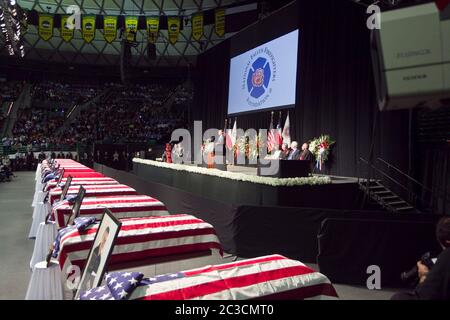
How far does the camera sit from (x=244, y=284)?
253 cm

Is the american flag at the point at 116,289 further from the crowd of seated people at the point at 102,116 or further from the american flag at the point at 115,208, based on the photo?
the crowd of seated people at the point at 102,116

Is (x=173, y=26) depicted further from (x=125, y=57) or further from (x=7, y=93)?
(x=7, y=93)

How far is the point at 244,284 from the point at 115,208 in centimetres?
403

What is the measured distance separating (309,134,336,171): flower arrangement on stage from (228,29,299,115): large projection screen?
2293 mm

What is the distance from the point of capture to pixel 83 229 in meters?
4.07

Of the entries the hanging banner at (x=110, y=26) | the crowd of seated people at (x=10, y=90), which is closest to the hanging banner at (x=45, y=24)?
the hanging banner at (x=110, y=26)

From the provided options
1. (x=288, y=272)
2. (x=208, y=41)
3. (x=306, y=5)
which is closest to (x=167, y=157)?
(x=306, y=5)

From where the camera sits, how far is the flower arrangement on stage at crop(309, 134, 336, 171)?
1258cm

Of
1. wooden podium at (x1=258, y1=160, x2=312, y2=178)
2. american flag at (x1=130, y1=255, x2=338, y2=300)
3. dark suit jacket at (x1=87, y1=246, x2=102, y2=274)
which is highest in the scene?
wooden podium at (x1=258, y1=160, x2=312, y2=178)

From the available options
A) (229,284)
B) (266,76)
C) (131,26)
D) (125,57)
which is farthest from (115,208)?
(131,26)

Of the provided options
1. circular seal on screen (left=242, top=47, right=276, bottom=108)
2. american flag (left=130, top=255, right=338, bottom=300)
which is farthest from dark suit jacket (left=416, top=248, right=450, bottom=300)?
circular seal on screen (left=242, top=47, right=276, bottom=108)

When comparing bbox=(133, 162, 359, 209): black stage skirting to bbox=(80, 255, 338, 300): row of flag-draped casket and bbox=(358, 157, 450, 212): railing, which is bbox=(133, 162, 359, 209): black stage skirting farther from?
bbox=(80, 255, 338, 300): row of flag-draped casket

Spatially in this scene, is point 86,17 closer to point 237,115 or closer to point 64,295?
point 237,115

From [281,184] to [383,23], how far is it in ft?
21.9
